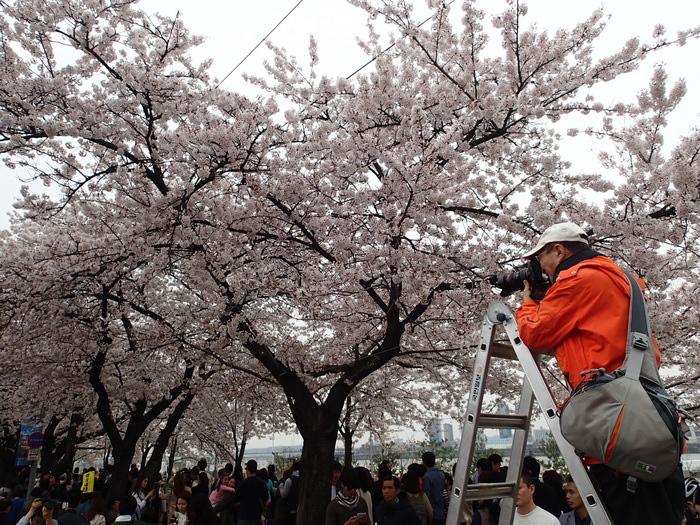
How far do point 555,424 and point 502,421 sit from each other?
0.41 meters

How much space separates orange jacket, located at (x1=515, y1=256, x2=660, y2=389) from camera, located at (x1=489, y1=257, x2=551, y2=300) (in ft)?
0.88

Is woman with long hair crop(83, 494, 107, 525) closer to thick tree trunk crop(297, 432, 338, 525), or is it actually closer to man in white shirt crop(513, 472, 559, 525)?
thick tree trunk crop(297, 432, 338, 525)

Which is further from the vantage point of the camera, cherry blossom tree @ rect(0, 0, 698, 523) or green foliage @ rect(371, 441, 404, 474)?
green foliage @ rect(371, 441, 404, 474)

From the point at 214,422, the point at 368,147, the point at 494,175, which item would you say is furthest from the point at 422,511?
the point at 214,422

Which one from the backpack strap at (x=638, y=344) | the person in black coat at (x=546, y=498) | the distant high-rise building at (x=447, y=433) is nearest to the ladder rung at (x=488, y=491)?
the backpack strap at (x=638, y=344)

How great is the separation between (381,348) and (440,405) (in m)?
10.8

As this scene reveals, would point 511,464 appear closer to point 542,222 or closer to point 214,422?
point 542,222

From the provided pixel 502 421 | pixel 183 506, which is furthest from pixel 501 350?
pixel 183 506

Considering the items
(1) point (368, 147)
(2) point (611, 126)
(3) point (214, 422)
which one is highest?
(2) point (611, 126)

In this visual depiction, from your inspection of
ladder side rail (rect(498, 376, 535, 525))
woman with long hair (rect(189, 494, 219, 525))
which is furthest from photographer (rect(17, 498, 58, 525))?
ladder side rail (rect(498, 376, 535, 525))

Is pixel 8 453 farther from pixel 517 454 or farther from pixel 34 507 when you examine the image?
pixel 517 454

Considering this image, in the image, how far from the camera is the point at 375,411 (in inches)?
682

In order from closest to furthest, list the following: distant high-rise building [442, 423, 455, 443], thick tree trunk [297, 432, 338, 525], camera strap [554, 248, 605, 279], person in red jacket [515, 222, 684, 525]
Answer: person in red jacket [515, 222, 684, 525] → camera strap [554, 248, 605, 279] → thick tree trunk [297, 432, 338, 525] → distant high-rise building [442, 423, 455, 443]

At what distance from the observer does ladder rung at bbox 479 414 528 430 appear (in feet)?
7.27
